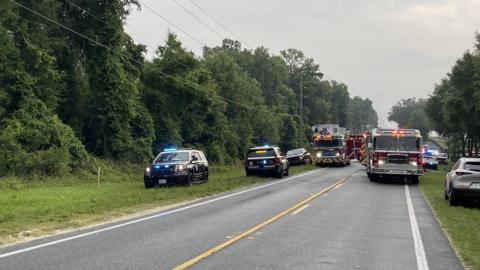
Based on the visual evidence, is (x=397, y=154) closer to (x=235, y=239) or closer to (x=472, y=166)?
(x=472, y=166)

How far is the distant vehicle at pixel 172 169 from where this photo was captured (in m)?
24.8

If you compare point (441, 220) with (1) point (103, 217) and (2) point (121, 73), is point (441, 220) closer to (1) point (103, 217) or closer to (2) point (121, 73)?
(1) point (103, 217)

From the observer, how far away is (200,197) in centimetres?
2100

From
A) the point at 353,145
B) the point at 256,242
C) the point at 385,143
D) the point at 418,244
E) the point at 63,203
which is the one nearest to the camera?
the point at 256,242

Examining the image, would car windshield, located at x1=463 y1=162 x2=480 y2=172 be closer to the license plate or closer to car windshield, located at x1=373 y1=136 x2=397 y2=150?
the license plate

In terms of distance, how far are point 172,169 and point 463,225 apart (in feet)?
45.7

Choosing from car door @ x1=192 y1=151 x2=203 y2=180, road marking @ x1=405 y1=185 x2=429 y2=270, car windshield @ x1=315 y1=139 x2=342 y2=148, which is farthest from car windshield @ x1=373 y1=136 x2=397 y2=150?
car windshield @ x1=315 y1=139 x2=342 y2=148

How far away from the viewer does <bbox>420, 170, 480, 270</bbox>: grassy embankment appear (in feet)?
32.1

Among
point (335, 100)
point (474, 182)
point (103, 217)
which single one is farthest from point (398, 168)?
point (335, 100)

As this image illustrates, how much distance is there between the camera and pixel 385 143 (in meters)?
28.9

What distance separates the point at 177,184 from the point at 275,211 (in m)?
10.3

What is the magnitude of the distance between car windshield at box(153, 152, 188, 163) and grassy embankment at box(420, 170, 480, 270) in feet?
34.9

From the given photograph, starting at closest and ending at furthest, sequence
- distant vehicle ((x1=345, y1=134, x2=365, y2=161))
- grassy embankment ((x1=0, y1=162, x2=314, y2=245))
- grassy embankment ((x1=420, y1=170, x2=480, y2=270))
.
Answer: grassy embankment ((x1=420, y1=170, x2=480, y2=270)), grassy embankment ((x1=0, y1=162, x2=314, y2=245)), distant vehicle ((x1=345, y1=134, x2=365, y2=161))

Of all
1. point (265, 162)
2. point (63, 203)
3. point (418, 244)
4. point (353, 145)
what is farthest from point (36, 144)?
point (353, 145)
